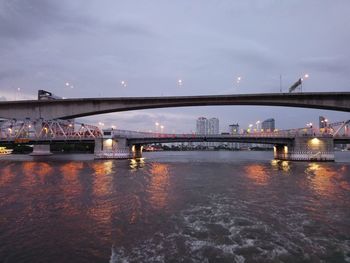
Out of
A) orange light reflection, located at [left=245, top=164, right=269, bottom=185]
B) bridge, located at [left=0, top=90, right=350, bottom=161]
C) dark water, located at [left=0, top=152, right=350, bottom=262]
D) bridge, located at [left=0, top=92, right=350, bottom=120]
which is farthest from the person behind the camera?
bridge, located at [left=0, top=92, right=350, bottom=120]

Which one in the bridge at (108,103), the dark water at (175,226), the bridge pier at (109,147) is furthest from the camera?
the bridge pier at (109,147)

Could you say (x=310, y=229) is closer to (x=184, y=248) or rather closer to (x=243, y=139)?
(x=184, y=248)

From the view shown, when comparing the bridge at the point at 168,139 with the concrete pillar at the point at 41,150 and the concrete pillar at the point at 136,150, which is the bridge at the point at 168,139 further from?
the concrete pillar at the point at 41,150

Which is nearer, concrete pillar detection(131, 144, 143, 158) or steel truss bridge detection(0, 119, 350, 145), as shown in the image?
steel truss bridge detection(0, 119, 350, 145)

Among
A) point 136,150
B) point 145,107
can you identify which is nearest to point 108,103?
point 145,107

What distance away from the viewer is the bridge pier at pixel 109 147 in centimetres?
9719

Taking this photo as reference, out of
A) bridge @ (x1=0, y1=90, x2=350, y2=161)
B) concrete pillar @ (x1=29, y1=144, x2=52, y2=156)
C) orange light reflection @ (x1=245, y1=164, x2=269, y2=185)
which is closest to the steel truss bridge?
bridge @ (x1=0, y1=90, x2=350, y2=161)

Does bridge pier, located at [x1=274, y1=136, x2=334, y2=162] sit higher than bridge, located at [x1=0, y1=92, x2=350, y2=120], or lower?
lower

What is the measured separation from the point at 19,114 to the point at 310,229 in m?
89.7

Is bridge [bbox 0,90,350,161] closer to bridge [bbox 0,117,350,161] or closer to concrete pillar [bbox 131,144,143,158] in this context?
bridge [bbox 0,117,350,161]

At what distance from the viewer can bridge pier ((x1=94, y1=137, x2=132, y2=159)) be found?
319ft

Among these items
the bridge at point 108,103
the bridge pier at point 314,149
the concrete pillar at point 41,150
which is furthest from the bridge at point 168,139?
the concrete pillar at point 41,150

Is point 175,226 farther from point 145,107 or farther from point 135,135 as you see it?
point 135,135

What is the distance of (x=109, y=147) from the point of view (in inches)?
3848
